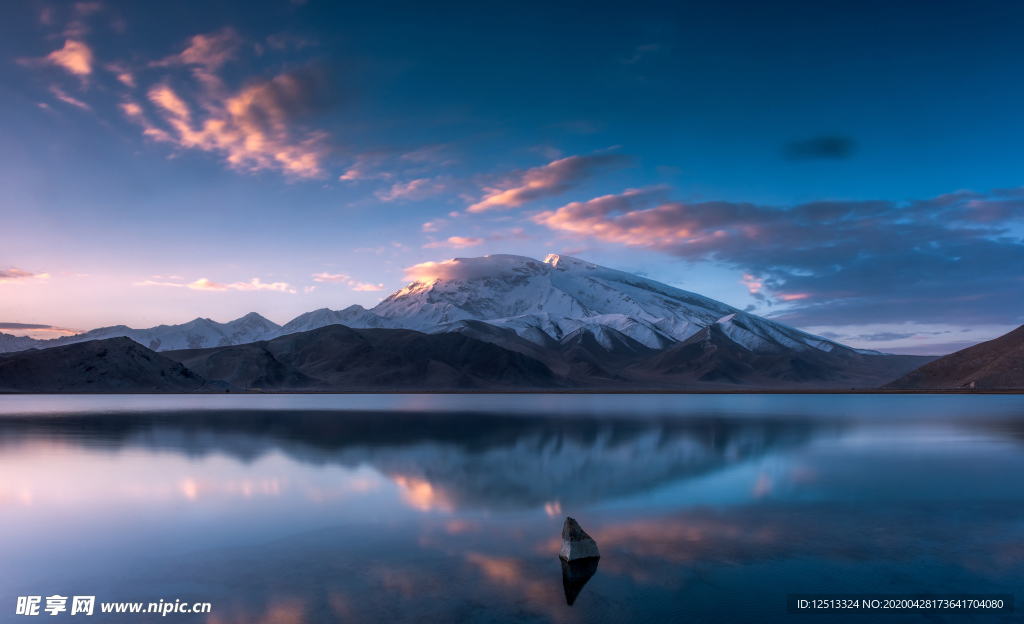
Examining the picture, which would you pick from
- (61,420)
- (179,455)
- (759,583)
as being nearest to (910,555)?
(759,583)

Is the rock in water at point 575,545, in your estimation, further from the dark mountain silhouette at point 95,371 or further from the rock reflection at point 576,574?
the dark mountain silhouette at point 95,371

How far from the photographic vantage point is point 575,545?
1315 centimetres

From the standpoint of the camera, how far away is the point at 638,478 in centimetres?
2441

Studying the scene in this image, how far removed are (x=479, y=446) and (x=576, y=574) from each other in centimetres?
2317

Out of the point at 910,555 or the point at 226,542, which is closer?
the point at 910,555

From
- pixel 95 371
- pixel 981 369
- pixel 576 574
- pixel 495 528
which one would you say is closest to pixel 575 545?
pixel 576 574

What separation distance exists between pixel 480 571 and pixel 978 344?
190355mm

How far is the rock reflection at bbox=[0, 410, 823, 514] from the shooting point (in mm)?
22203

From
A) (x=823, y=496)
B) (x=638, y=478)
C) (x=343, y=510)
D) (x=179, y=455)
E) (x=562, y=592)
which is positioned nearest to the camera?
(x=562, y=592)

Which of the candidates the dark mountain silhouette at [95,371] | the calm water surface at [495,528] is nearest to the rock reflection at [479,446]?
the calm water surface at [495,528]

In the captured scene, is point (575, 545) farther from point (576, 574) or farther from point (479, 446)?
point (479, 446)

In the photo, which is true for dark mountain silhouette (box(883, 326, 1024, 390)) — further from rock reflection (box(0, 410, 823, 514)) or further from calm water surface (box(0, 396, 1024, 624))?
calm water surface (box(0, 396, 1024, 624))

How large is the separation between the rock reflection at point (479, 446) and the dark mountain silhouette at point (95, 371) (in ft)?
308

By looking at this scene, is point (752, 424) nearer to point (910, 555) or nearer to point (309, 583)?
point (910, 555)
